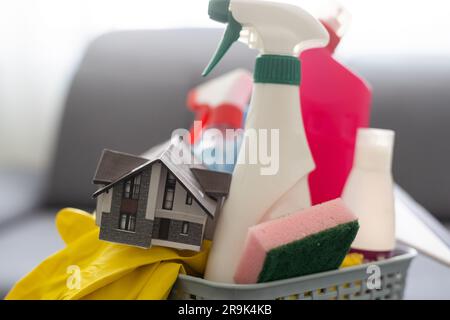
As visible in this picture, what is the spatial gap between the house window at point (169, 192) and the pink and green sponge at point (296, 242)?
59 millimetres

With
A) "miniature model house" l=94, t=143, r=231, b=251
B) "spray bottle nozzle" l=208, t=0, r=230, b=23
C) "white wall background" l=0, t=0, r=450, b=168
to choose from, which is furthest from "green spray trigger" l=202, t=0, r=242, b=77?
"white wall background" l=0, t=0, r=450, b=168

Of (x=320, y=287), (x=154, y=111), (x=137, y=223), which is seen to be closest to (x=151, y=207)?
(x=137, y=223)

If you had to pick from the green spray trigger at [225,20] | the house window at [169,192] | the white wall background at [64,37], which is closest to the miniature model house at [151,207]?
the house window at [169,192]

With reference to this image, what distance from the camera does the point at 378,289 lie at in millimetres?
369

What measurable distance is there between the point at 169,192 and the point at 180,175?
0.01 meters

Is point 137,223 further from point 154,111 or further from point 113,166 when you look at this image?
point 154,111

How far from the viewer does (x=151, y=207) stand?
1.05 ft

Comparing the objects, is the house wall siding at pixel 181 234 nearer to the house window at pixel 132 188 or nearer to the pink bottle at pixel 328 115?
the house window at pixel 132 188

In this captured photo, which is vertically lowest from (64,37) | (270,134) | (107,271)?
(107,271)

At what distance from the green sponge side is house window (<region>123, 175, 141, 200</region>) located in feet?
0.32

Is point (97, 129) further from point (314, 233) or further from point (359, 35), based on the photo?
point (314, 233)
